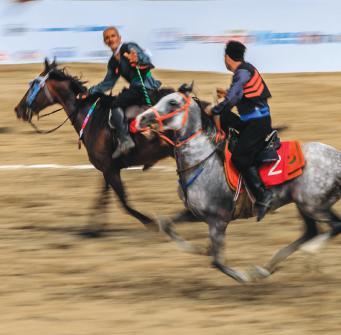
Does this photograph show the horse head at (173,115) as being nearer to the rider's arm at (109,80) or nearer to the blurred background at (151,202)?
the blurred background at (151,202)

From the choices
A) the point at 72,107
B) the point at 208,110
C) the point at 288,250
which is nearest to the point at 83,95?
the point at 72,107

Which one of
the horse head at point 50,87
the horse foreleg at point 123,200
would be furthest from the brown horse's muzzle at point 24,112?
the horse foreleg at point 123,200

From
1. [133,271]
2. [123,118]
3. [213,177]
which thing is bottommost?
[133,271]

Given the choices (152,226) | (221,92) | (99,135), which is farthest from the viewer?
(99,135)

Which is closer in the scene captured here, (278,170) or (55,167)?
(278,170)

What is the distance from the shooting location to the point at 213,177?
9180mm

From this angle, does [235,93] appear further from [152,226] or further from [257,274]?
[152,226]

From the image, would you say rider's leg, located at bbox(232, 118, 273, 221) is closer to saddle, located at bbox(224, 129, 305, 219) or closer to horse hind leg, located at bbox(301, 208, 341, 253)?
saddle, located at bbox(224, 129, 305, 219)

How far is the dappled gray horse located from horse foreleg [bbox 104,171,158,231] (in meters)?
2.21

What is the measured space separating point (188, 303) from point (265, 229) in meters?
2.86

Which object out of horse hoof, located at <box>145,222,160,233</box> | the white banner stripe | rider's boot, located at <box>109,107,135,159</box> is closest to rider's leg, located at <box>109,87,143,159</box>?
rider's boot, located at <box>109,107,135,159</box>

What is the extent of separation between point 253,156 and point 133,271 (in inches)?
75.4

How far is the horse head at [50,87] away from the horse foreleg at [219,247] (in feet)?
11.3

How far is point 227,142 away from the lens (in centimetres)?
927
